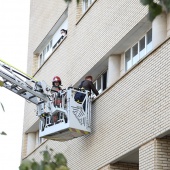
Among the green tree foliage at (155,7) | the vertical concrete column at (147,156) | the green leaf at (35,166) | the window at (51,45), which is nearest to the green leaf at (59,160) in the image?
the green leaf at (35,166)

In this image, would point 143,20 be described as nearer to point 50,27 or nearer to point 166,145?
point 166,145

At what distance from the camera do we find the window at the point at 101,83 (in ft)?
63.8

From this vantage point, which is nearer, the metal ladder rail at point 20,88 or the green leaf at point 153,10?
the green leaf at point 153,10

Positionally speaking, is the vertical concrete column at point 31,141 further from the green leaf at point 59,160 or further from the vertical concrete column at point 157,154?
the green leaf at point 59,160

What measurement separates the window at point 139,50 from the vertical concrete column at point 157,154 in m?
3.11

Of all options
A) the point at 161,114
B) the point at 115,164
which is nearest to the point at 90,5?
the point at 115,164

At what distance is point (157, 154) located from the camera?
44.7 feet

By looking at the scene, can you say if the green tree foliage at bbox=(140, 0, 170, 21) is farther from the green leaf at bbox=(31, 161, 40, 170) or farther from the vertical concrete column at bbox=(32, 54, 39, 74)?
the vertical concrete column at bbox=(32, 54, 39, 74)

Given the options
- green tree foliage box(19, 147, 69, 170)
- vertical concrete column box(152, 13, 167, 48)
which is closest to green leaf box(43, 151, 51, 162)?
green tree foliage box(19, 147, 69, 170)

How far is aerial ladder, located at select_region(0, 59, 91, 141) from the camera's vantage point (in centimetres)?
1761

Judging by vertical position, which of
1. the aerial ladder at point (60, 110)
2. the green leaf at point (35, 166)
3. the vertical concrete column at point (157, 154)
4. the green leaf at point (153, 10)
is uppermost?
the aerial ladder at point (60, 110)

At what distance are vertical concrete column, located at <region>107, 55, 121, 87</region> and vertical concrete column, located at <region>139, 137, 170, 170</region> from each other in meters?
4.42

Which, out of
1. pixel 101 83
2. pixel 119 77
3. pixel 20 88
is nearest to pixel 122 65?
pixel 119 77

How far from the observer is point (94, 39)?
19531mm
